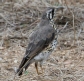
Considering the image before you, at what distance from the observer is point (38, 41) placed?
6.43 metres

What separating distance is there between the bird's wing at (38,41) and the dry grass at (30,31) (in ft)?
1.39

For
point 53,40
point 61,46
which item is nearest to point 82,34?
point 61,46

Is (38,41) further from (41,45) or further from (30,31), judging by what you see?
(30,31)

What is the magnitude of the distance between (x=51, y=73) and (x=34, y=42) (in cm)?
67

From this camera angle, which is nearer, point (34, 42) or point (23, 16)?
point (34, 42)

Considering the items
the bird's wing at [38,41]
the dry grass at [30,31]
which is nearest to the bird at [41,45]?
the bird's wing at [38,41]

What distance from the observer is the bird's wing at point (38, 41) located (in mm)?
6254

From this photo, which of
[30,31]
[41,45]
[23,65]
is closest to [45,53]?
[41,45]

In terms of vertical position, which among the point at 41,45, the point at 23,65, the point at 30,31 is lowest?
the point at 30,31

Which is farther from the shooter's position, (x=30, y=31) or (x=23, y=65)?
Answer: (x=30, y=31)

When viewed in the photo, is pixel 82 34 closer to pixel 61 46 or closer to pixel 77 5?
pixel 61 46

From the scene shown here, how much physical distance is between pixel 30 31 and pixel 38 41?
81.4 inches

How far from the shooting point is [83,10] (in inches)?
360

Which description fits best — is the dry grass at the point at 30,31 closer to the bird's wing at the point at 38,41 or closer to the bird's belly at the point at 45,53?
the bird's belly at the point at 45,53
